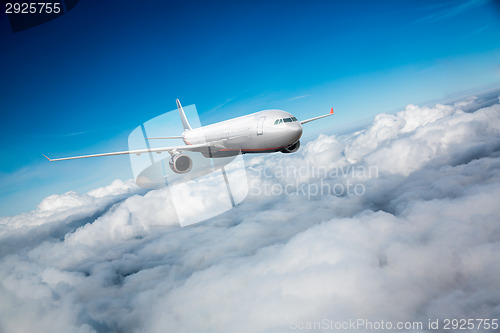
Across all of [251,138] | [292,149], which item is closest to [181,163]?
[251,138]

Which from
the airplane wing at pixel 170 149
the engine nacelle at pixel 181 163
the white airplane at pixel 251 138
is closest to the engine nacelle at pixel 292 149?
the white airplane at pixel 251 138

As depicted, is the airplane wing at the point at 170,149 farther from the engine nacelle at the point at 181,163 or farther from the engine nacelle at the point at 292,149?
the engine nacelle at the point at 292,149

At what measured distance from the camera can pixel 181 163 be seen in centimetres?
2042

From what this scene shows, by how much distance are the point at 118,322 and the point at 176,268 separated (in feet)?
135

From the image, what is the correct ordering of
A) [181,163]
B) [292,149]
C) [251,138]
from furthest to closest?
1. [292,149]
2. [251,138]
3. [181,163]

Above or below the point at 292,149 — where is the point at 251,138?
above

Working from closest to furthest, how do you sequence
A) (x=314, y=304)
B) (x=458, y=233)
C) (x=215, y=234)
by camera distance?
(x=314, y=304)
(x=458, y=233)
(x=215, y=234)

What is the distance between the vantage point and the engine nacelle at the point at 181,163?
20.1 m

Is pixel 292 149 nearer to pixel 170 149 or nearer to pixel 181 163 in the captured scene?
pixel 181 163

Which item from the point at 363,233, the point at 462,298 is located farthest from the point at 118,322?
the point at 462,298

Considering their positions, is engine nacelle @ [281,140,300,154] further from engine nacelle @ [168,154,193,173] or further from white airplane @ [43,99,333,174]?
engine nacelle @ [168,154,193,173]

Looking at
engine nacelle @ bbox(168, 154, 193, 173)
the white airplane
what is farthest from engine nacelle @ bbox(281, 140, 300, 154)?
engine nacelle @ bbox(168, 154, 193, 173)

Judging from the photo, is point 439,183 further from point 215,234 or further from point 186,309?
point 186,309

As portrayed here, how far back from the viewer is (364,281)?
132 meters
